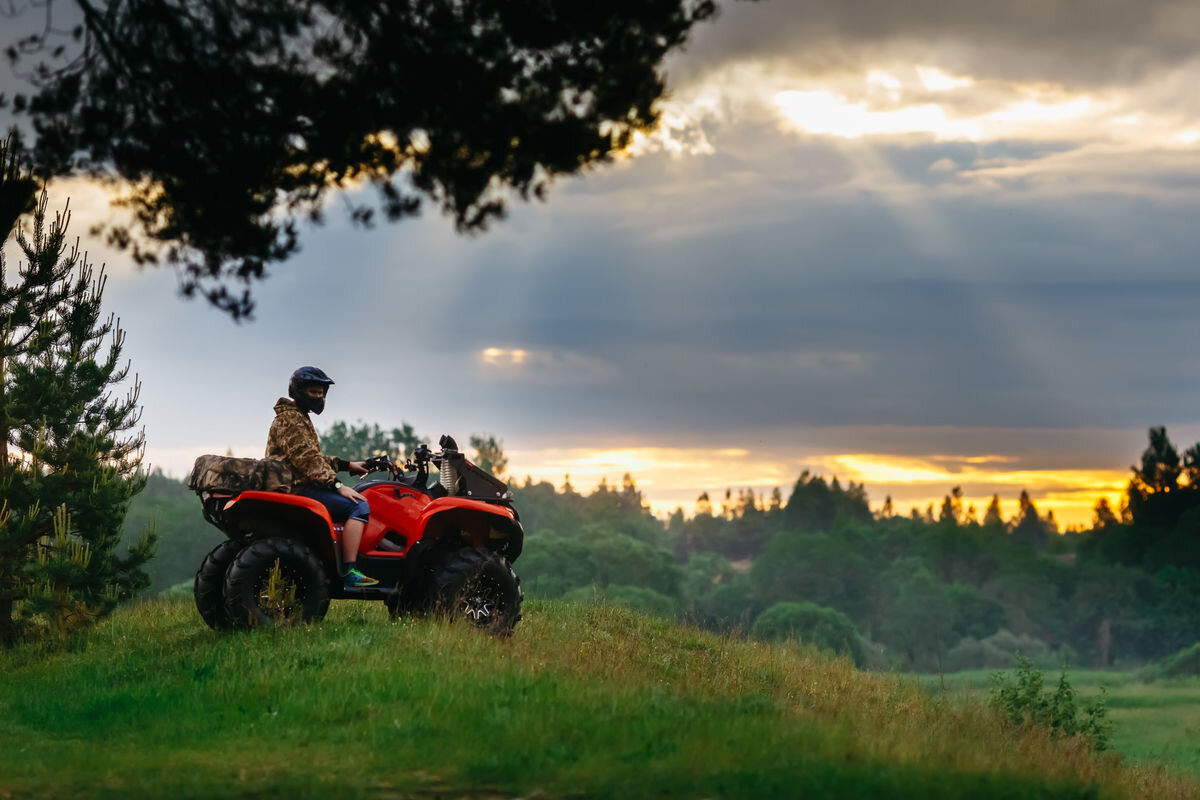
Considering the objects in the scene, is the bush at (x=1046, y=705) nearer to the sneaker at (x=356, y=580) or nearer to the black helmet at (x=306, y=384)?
the sneaker at (x=356, y=580)

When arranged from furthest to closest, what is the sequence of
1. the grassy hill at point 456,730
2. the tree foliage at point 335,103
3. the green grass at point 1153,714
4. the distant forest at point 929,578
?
the distant forest at point 929,578
the green grass at point 1153,714
the tree foliage at point 335,103
the grassy hill at point 456,730

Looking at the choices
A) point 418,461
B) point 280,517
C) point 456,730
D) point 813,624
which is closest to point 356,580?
point 280,517

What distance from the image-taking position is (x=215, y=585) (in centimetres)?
1516

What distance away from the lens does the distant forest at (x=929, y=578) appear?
116688mm

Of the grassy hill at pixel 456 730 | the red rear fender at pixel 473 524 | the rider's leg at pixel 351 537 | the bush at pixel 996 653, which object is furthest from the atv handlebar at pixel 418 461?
the bush at pixel 996 653

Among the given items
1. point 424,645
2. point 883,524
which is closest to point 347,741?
point 424,645

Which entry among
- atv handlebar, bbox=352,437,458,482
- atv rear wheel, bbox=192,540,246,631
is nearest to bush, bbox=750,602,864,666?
atv handlebar, bbox=352,437,458,482

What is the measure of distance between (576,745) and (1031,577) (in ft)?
491

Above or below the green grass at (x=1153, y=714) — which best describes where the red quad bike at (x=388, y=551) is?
above

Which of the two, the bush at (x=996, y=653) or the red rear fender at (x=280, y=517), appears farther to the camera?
the bush at (x=996, y=653)

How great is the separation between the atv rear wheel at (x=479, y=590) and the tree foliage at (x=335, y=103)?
408 centimetres

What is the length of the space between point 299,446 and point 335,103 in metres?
3.94

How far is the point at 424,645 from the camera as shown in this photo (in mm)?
13312

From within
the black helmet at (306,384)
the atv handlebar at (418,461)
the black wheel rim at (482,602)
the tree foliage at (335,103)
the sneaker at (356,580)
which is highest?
the tree foliage at (335,103)
